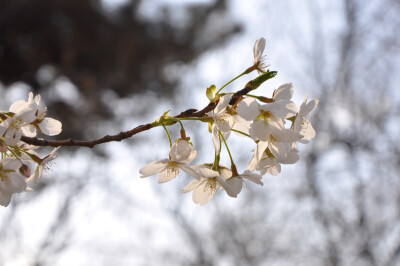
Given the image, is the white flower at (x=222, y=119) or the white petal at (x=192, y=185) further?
the white petal at (x=192, y=185)

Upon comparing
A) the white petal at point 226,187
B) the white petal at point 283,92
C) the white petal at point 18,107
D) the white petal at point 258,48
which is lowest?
the white petal at point 226,187

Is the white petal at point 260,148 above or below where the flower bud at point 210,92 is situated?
below

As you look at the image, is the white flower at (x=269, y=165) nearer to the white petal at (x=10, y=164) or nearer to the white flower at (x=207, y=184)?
the white flower at (x=207, y=184)

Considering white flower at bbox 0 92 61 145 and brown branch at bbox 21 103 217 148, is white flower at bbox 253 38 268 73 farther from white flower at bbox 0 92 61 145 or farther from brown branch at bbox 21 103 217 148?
white flower at bbox 0 92 61 145

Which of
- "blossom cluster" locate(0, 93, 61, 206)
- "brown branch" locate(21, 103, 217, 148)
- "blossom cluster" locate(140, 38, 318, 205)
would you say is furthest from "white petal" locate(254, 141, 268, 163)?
"blossom cluster" locate(0, 93, 61, 206)

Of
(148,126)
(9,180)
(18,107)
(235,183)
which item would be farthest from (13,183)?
(235,183)

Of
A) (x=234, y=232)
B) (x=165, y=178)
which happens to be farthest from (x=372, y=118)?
(x=165, y=178)

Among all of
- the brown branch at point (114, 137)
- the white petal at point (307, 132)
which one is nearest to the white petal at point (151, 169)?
the brown branch at point (114, 137)
